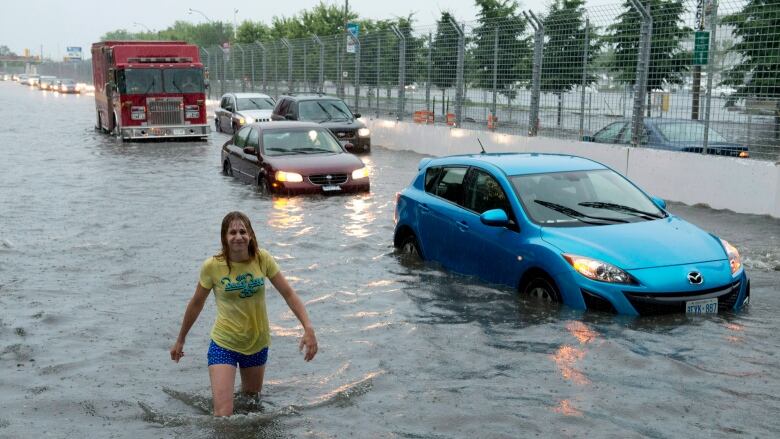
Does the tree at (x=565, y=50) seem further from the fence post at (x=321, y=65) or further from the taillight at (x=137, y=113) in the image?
the fence post at (x=321, y=65)

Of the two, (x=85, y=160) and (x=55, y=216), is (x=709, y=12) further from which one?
(x=85, y=160)

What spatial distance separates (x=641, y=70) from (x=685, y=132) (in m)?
1.64

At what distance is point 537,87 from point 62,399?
15.6 metres

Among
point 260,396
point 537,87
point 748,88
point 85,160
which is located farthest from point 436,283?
point 85,160

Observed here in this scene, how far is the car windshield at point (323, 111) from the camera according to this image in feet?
87.6

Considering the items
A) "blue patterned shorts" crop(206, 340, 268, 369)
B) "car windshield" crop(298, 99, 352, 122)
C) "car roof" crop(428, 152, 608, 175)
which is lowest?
"blue patterned shorts" crop(206, 340, 268, 369)

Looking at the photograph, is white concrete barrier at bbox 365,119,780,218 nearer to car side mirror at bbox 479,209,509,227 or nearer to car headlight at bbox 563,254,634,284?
car side mirror at bbox 479,209,509,227

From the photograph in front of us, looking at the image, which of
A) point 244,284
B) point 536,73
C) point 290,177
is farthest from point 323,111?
point 244,284

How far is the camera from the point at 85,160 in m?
24.4

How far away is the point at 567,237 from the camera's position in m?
8.22

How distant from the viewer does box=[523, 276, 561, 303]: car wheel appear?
26.6 feet

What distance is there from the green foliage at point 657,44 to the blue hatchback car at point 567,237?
7064 mm

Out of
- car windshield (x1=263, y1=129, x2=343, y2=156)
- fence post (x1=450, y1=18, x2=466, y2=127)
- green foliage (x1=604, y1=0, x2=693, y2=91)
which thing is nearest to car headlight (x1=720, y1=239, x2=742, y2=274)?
green foliage (x1=604, y1=0, x2=693, y2=91)

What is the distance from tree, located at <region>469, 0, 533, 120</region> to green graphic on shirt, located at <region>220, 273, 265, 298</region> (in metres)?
16.1
